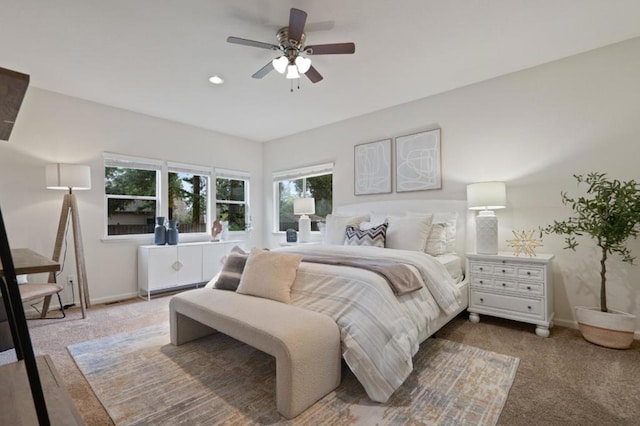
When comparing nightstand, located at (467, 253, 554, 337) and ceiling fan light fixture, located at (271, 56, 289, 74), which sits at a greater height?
ceiling fan light fixture, located at (271, 56, 289, 74)

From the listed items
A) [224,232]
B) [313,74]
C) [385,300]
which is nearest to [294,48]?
[313,74]

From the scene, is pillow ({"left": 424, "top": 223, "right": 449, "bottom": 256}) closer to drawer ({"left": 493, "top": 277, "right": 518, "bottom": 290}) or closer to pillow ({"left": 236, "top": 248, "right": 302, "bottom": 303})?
drawer ({"left": 493, "top": 277, "right": 518, "bottom": 290})

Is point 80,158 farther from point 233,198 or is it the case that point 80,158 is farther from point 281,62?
point 281,62

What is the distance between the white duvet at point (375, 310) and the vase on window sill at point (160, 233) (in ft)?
9.13

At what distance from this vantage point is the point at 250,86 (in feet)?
11.4

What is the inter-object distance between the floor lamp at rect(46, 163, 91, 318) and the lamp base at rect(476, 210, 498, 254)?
4.35 metres

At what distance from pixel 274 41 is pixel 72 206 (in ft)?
9.86

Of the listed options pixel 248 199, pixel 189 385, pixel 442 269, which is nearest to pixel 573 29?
pixel 442 269

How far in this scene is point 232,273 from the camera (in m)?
2.65

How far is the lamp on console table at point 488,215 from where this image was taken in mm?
3049

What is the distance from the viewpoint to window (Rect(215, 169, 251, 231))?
541 cm

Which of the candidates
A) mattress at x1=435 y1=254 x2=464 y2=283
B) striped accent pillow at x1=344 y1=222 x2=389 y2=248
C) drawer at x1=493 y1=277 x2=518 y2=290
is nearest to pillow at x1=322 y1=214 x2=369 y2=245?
striped accent pillow at x1=344 y1=222 x2=389 y2=248

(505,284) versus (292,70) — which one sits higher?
(292,70)

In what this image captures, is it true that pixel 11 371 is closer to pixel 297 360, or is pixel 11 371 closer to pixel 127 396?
pixel 127 396
